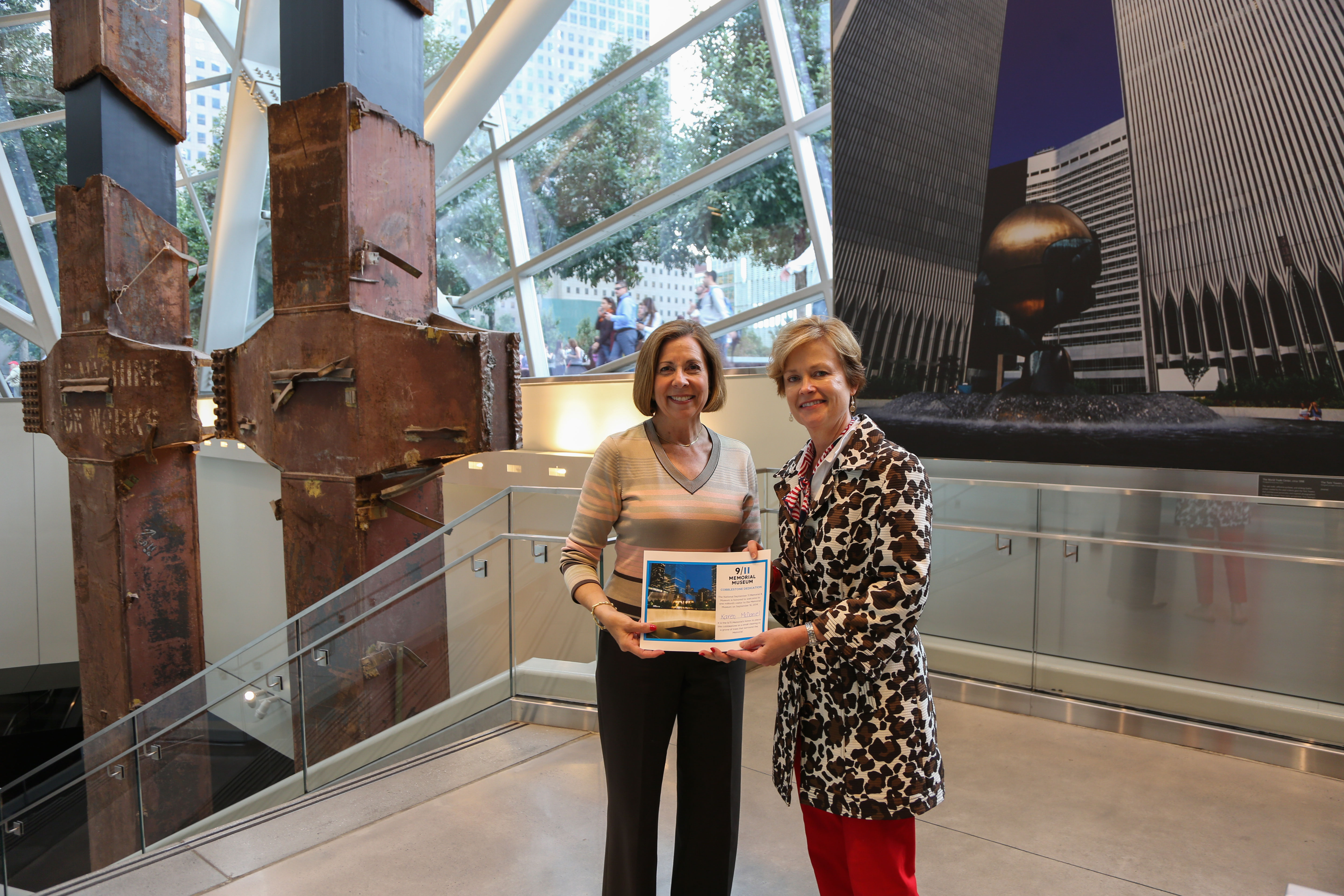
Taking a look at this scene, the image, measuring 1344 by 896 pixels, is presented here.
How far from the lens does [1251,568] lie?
3.77 m

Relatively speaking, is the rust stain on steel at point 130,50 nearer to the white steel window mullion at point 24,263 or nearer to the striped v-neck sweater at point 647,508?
the striped v-neck sweater at point 647,508

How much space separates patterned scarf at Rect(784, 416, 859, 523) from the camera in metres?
1.78

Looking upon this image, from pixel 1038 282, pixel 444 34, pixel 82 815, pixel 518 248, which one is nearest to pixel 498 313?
pixel 518 248

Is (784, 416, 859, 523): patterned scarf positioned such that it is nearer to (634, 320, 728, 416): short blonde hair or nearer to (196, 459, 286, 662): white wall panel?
(634, 320, 728, 416): short blonde hair

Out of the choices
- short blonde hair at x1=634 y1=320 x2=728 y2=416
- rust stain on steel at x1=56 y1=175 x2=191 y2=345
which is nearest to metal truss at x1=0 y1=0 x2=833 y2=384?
rust stain on steel at x1=56 y1=175 x2=191 y2=345

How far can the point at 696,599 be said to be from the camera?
1664 millimetres

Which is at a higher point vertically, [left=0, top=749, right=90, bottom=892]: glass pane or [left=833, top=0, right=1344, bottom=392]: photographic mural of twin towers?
[left=833, top=0, right=1344, bottom=392]: photographic mural of twin towers

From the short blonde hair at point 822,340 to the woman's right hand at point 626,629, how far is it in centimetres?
60

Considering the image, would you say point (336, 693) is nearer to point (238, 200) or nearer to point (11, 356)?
point (238, 200)

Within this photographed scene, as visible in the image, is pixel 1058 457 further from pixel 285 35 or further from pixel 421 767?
pixel 285 35

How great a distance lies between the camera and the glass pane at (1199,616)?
3.62 meters

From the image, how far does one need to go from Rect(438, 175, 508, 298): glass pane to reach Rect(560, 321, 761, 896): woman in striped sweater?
7632 millimetres

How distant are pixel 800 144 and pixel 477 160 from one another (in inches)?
170

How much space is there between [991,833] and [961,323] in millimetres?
2822
